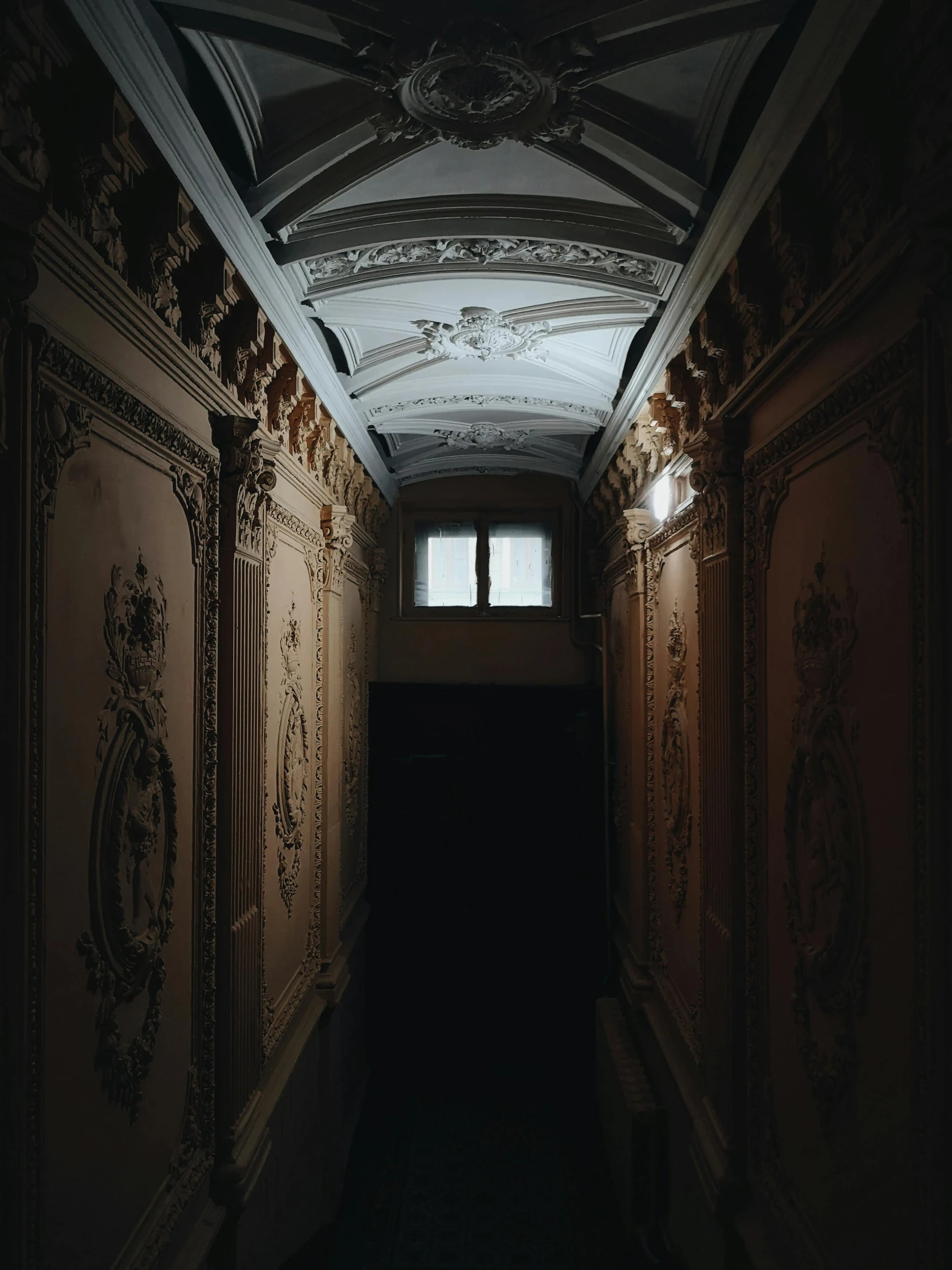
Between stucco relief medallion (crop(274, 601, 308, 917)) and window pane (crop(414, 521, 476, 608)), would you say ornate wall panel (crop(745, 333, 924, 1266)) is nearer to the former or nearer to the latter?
stucco relief medallion (crop(274, 601, 308, 917))

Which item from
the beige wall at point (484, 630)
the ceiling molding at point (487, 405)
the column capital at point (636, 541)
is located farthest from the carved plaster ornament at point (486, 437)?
the column capital at point (636, 541)

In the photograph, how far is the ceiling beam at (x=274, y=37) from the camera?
173 centimetres

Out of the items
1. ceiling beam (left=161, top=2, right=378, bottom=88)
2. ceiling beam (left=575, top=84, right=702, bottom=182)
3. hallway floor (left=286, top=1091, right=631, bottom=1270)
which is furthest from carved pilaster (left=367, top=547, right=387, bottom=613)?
ceiling beam (left=161, top=2, right=378, bottom=88)

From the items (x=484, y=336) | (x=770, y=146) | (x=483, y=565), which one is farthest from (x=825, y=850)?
(x=483, y=565)

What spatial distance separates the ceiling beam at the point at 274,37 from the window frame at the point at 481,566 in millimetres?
4719

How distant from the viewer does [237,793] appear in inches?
109

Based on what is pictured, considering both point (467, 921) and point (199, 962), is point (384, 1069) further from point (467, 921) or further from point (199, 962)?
point (199, 962)

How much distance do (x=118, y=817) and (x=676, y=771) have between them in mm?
2449

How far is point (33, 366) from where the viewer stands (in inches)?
59.6

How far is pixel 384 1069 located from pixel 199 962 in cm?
367

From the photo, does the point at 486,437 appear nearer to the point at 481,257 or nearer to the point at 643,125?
the point at 481,257

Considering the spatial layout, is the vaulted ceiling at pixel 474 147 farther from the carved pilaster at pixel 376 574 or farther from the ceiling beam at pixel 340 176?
the carved pilaster at pixel 376 574

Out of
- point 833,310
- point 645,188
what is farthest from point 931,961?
point 645,188

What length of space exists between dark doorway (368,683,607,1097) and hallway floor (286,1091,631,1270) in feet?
2.60
